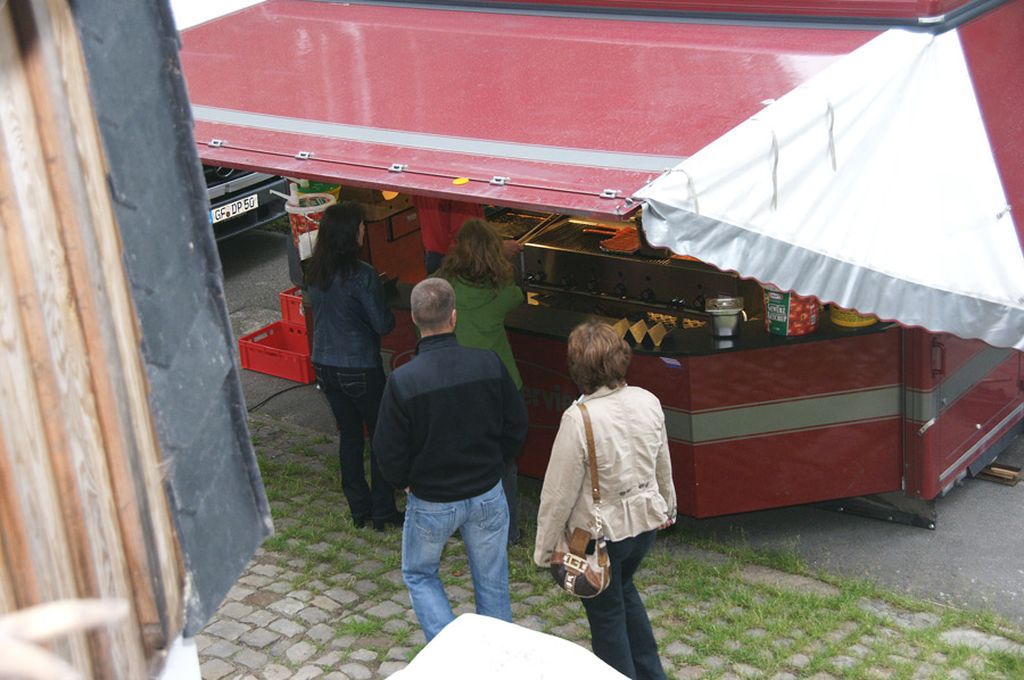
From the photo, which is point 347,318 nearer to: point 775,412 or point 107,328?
point 775,412

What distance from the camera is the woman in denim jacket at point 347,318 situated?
608 cm

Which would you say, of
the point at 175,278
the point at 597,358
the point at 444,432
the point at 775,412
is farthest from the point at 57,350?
the point at 775,412

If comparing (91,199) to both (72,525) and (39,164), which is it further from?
(72,525)

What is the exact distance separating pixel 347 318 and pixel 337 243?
383 millimetres

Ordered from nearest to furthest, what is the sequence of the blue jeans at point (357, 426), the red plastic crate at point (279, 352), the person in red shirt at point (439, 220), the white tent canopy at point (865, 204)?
the white tent canopy at point (865, 204), the blue jeans at point (357, 426), the person in red shirt at point (439, 220), the red plastic crate at point (279, 352)

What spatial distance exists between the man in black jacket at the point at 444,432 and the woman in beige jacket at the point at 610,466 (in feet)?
1.35

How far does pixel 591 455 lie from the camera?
4297 mm

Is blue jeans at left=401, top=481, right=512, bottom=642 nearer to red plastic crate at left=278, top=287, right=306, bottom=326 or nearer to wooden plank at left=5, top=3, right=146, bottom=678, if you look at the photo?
wooden plank at left=5, top=3, right=146, bottom=678

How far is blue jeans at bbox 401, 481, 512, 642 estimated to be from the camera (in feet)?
15.7

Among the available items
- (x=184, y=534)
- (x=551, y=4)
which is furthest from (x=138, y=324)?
(x=551, y=4)

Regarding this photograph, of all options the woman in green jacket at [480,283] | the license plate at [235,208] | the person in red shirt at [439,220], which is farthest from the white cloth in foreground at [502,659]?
the license plate at [235,208]

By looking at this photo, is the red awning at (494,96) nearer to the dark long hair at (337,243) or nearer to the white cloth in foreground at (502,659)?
the dark long hair at (337,243)

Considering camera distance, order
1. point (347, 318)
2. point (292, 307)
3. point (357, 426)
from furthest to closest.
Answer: point (292, 307)
point (357, 426)
point (347, 318)

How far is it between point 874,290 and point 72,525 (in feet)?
12.5
